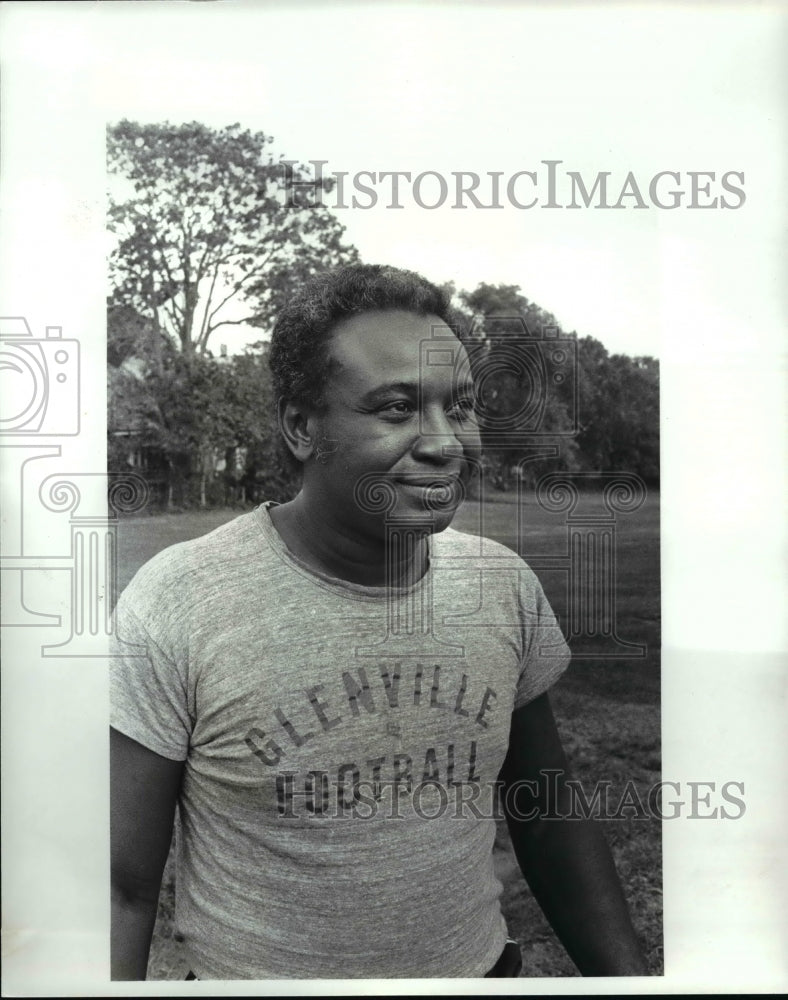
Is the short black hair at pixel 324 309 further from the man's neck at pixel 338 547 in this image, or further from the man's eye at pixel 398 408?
the man's neck at pixel 338 547

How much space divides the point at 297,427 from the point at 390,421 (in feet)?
0.83

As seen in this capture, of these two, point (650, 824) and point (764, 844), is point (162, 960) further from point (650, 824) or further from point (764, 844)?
point (764, 844)

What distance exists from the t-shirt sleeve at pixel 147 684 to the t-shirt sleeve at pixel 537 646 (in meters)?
0.91

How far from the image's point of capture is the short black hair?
2.38 m

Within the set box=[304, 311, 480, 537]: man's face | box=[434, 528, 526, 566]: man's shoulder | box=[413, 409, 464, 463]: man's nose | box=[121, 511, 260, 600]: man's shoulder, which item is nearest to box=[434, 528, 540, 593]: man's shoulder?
box=[434, 528, 526, 566]: man's shoulder

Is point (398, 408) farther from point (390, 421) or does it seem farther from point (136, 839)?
point (136, 839)

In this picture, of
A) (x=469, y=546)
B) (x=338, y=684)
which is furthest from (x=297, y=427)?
(x=338, y=684)

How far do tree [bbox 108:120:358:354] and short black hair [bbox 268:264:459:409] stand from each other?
0.10 m

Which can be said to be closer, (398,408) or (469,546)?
(398,408)

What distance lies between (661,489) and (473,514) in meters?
0.56

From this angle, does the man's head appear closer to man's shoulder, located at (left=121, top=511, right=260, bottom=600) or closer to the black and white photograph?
the black and white photograph

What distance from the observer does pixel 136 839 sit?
245 centimetres

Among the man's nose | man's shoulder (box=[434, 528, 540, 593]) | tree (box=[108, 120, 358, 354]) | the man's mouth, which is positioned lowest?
man's shoulder (box=[434, 528, 540, 593])

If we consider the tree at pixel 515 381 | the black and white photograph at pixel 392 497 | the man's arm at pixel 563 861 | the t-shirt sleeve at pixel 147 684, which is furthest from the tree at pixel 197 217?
the man's arm at pixel 563 861
